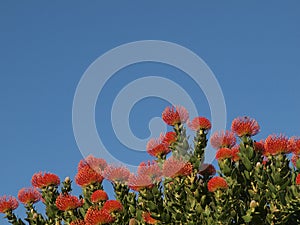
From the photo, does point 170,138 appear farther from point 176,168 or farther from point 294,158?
point 294,158

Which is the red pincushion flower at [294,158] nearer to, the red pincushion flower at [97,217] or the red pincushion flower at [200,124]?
the red pincushion flower at [200,124]

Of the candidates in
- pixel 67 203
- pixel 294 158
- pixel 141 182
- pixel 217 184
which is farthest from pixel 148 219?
pixel 294 158

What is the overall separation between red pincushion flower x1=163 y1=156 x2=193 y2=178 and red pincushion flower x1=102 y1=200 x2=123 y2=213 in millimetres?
726

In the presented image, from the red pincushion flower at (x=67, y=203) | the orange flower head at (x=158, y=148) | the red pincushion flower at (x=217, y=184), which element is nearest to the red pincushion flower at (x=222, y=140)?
the orange flower head at (x=158, y=148)

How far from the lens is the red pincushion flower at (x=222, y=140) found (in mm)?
7441

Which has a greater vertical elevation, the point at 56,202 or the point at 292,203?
the point at 56,202

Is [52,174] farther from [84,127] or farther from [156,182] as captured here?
[156,182]

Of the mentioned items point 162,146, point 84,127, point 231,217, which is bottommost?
point 231,217

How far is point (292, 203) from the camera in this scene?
6.52 meters

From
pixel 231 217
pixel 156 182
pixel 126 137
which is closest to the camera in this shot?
pixel 231 217

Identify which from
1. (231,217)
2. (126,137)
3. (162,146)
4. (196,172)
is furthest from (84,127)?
(231,217)

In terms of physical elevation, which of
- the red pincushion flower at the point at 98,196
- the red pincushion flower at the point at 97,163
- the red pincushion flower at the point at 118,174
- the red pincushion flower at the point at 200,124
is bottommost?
the red pincushion flower at the point at 98,196

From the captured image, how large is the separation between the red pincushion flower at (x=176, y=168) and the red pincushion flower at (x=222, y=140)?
0.86 meters

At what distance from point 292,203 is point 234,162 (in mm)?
988
